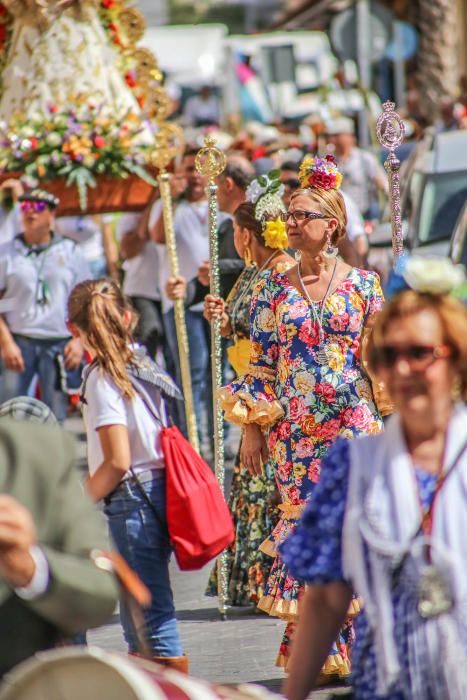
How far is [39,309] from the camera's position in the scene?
1017 centimetres

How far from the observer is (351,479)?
3330 mm

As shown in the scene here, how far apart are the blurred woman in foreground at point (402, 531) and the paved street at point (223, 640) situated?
2.58 metres

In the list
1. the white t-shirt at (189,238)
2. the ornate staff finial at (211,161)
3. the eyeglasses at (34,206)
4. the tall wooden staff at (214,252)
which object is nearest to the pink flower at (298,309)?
the tall wooden staff at (214,252)

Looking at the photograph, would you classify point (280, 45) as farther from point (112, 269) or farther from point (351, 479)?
point (351, 479)

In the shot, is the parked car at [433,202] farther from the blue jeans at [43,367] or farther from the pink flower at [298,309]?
the pink flower at [298,309]

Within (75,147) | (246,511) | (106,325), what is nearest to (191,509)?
(106,325)

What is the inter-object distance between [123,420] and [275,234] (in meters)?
1.93

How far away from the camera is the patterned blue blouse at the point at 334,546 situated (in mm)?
3275

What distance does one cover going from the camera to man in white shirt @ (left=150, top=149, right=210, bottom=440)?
1066 cm

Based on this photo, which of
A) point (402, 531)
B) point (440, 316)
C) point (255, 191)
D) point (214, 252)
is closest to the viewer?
point (402, 531)

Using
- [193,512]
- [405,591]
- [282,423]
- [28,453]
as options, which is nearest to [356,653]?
[405,591]

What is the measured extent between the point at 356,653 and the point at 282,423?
2.74 meters

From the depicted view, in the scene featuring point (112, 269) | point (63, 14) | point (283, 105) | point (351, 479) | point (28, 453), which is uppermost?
point (28, 453)

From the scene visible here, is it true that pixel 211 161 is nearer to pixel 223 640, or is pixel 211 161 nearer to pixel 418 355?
pixel 223 640
